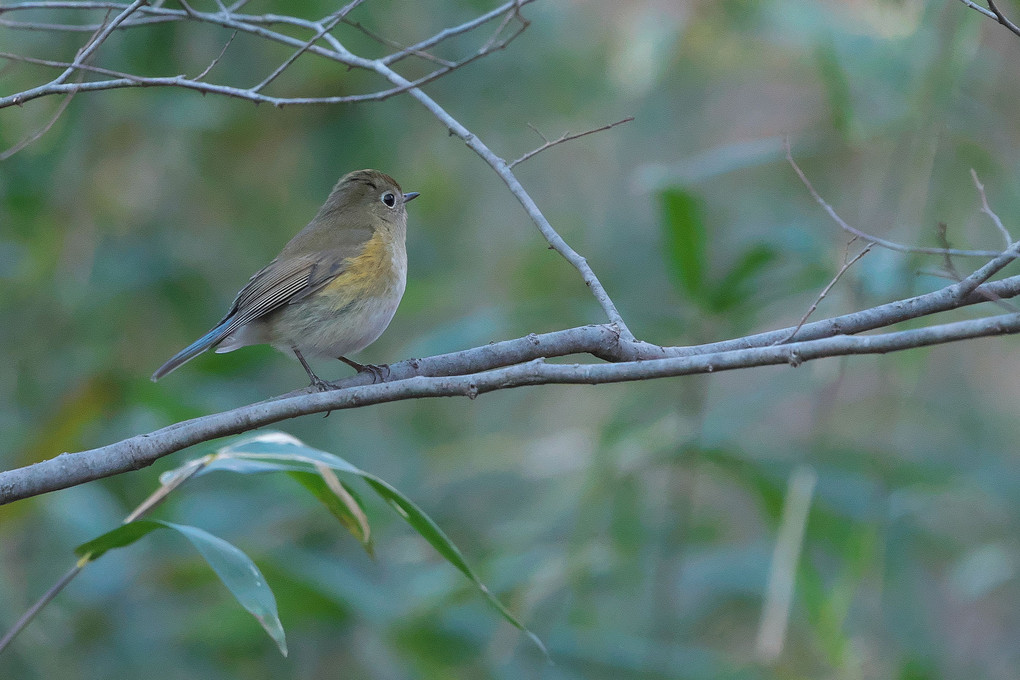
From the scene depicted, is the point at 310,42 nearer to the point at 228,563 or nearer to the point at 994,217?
the point at 228,563

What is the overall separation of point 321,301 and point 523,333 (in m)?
1.11

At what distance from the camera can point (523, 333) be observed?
4.38 meters

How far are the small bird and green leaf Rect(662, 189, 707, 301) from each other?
1063 mm

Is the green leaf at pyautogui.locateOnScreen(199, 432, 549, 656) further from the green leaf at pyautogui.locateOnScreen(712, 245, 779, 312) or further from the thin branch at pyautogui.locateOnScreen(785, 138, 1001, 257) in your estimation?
the green leaf at pyautogui.locateOnScreen(712, 245, 779, 312)

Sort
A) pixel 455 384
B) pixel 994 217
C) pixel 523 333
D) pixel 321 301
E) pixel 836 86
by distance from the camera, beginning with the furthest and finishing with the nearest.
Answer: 1. pixel 523 333
2. pixel 836 86
3. pixel 321 301
4. pixel 994 217
5. pixel 455 384

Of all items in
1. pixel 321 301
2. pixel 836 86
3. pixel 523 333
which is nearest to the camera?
pixel 321 301

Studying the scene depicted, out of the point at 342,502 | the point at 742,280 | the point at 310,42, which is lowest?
the point at 342,502

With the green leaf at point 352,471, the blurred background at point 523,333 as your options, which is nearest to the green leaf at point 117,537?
the green leaf at point 352,471

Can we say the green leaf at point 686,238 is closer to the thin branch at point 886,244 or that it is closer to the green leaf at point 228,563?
the thin branch at point 886,244

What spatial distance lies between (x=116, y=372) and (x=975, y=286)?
3189 millimetres

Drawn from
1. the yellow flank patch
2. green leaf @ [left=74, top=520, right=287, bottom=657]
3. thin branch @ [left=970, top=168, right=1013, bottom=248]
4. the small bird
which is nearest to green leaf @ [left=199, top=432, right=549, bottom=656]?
green leaf @ [left=74, top=520, right=287, bottom=657]

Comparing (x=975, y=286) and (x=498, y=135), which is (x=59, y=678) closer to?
(x=975, y=286)

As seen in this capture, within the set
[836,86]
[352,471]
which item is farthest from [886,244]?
[836,86]

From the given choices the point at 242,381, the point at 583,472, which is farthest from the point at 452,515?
the point at 583,472
